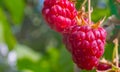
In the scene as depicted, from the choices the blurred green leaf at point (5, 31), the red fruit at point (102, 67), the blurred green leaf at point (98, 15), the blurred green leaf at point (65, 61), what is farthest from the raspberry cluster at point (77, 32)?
the blurred green leaf at point (5, 31)

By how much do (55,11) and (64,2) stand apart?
46 millimetres

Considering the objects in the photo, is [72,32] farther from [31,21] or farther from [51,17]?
[31,21]

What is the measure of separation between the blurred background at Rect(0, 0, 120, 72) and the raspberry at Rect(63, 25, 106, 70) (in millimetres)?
71

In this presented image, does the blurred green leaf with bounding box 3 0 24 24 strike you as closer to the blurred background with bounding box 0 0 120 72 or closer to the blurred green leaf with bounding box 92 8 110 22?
the blurred background with bounding box 0 0 120 72

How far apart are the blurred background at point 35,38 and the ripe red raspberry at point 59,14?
2.5 inches

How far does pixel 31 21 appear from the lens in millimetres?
5129

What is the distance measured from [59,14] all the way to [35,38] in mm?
3181

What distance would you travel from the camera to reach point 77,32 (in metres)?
1.60

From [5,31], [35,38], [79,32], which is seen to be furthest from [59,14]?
[35,38]

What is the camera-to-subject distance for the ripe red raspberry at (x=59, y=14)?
1.67 meters

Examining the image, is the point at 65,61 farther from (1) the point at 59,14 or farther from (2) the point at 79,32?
(2) the point at 79,32


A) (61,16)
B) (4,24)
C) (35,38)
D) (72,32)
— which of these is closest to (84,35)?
(72,32)

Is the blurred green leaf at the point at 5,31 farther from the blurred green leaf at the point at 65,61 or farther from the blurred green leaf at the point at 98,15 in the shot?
the blurred green leaf at the point at 98,15

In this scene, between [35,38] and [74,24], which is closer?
[74,24]
